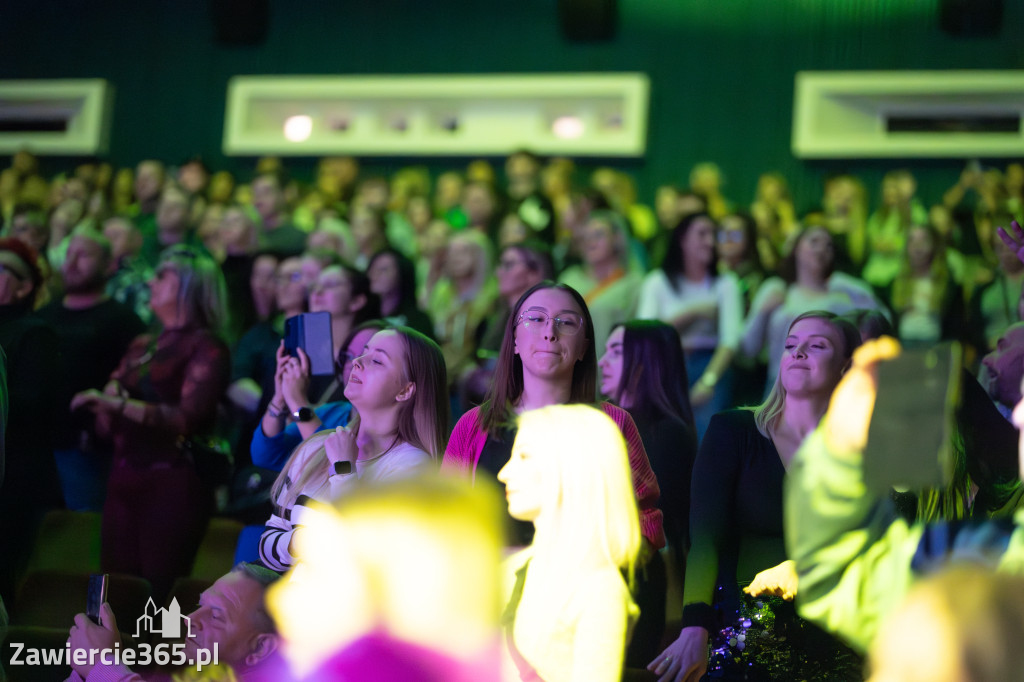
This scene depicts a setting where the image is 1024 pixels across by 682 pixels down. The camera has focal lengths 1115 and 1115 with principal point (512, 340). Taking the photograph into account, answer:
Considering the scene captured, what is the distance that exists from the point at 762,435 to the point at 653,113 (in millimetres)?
5083

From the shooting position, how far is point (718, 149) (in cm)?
714

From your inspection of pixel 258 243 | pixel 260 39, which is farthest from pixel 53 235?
pixel 260 39

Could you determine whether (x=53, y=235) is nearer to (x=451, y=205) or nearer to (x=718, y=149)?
(x=451, y=205)

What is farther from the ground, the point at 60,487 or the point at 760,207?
the point at 760,207

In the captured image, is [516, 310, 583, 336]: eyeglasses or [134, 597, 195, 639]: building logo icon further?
[134, 597, 195, 639]: building logo icon

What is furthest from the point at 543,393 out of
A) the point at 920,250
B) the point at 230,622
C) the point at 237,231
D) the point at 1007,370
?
the point at 920,250

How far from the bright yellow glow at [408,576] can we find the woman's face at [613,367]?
0.82 meters

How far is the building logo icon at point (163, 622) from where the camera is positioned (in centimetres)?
278

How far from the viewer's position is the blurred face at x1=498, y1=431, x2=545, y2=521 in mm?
2277

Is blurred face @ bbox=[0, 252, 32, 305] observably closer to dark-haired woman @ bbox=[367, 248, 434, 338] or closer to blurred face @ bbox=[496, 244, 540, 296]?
dark-haired woman @ bbox=[367, 248, 434, 338]

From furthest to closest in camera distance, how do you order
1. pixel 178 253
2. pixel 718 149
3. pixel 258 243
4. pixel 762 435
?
pixel 718 149
pixel 258 243
pixel 178 253
pixel 762 435

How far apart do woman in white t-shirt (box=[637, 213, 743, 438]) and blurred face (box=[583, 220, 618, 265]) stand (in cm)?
19

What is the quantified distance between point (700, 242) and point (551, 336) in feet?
6.02

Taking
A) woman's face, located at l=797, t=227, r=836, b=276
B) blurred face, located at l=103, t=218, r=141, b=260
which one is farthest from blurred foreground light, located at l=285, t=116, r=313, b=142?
woman's face, located at l=797, t=227, r=836, b=276
